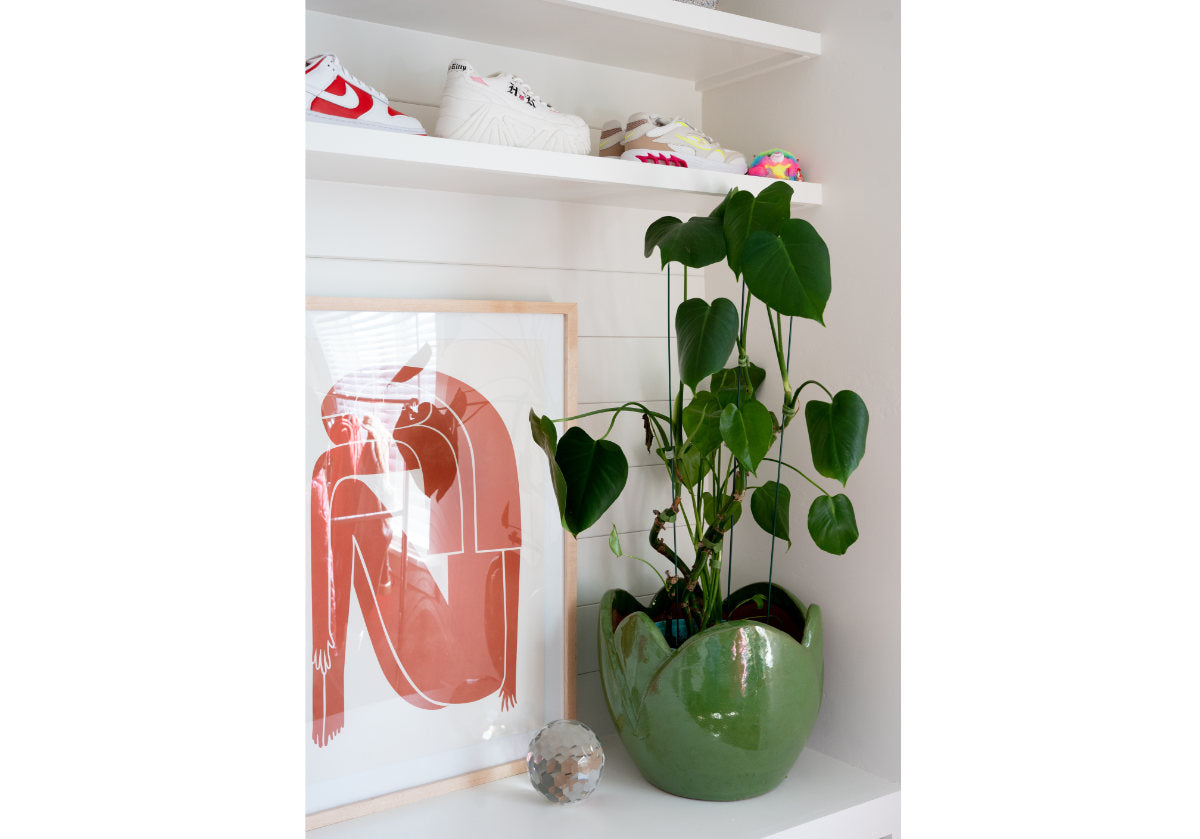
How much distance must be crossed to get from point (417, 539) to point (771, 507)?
55 cm

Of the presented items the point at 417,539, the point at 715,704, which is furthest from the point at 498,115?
the point at 715,704

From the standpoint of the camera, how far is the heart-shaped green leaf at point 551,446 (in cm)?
122

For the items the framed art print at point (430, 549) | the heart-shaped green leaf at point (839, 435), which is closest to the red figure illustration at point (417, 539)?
the framed art print at point (430, 549)

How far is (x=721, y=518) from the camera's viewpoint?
1.34 meters

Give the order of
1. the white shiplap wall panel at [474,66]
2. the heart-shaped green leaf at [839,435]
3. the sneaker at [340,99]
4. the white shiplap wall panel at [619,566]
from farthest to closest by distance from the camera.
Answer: the white shiplap wall panel at [619,566], the white shiplap wall panel at [474,66], the heart-shaped green leaf at [839,435], the sneaker at [340,99]

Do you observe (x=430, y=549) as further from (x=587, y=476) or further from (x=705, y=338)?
(x=705, y=338)

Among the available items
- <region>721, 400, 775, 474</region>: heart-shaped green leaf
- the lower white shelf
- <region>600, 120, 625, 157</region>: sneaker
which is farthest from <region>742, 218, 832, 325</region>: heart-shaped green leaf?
the lower white shelf

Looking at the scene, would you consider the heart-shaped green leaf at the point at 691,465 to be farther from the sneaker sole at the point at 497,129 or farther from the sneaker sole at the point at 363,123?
the sneaker sole at the point at 363,123

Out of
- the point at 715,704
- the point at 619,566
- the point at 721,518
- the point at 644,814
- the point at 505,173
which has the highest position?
the point at 505,173
